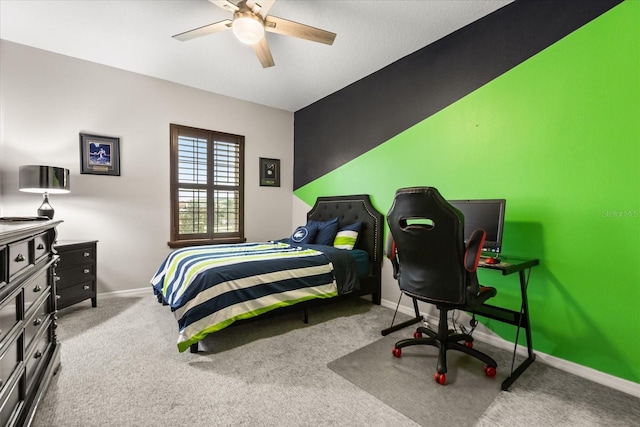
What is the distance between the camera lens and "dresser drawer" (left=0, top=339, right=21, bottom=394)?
3.82 ft


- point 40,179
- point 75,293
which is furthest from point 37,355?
point 40,179

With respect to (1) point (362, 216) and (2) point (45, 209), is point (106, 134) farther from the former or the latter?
(1) point (362, 216)

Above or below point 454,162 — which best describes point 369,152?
above

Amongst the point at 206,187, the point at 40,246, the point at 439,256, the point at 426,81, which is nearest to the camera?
the point at 40,246

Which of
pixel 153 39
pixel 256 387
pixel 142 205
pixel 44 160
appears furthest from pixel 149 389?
pixel 153 39

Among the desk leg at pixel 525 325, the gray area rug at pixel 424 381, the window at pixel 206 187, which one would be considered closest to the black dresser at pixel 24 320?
the gray area rug at pixel 424 381

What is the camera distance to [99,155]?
3.48m

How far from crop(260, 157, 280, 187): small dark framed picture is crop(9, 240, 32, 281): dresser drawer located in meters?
3.40

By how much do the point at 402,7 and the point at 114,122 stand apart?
3.42 meters

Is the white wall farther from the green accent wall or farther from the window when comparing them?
the green accent wall

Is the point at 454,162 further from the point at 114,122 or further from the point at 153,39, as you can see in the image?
the point at 114,122

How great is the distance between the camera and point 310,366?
211 cm

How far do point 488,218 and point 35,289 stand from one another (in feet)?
9.77

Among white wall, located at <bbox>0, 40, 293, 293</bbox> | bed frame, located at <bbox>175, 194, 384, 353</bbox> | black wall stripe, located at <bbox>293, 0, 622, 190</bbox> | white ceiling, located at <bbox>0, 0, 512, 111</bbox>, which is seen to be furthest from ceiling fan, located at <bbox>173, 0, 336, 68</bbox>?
bed frame, located at <bbox>175, 194, 384, 353</bbox>
